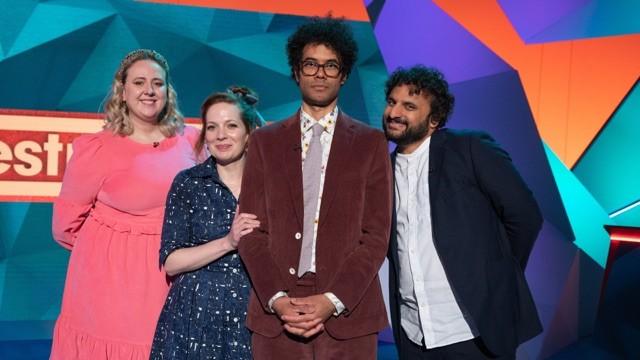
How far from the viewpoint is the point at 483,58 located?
4.08m

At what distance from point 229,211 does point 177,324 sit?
1.30 ft

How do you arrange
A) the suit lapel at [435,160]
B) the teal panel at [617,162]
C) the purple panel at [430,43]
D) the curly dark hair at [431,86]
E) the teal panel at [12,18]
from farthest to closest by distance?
the purple panel at [430,43], the teal panel at [617,162], the teal panel at [12,18], the curly dark hair at [431,86], the suit lapel at [435,160]

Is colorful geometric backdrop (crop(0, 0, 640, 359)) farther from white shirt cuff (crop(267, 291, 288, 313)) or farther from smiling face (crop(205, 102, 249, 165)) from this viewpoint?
white shirt cuff (crop(267, 291, 288, 313))

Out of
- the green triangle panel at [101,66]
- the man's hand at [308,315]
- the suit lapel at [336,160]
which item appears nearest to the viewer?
the man's hand at [308,315]

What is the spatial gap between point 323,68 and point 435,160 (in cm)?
49

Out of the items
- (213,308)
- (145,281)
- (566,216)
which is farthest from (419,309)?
(566,216)

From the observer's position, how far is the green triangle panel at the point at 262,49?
3.99 metres

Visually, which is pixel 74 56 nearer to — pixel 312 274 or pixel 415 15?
pixel 415 15

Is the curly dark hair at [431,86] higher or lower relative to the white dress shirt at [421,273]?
higher

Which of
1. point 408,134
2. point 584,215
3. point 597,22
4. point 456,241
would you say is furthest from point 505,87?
point 456,241

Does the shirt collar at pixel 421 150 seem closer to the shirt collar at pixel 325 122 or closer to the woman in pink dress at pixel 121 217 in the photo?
the shirt collar at pixel 325 122

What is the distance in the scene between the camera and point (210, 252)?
2119 millimetres

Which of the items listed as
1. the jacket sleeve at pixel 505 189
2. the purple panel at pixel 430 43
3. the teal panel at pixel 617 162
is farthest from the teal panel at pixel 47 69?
the teal panel at pixel 617 162

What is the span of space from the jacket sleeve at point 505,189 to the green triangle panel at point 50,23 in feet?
8.21
